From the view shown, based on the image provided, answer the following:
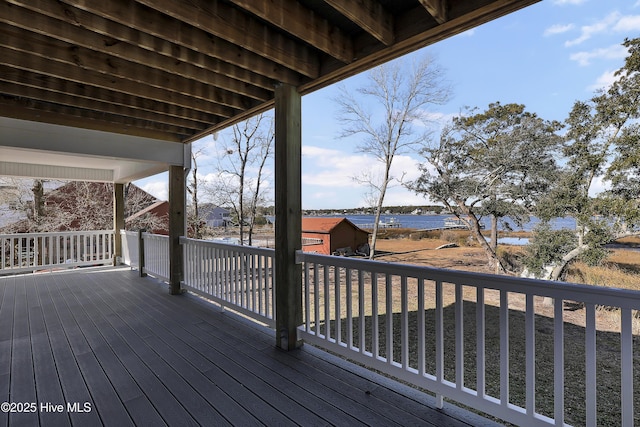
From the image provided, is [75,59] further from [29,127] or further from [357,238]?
[357,238]

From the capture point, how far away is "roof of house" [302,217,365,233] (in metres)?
14.1

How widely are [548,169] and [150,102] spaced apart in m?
11.0

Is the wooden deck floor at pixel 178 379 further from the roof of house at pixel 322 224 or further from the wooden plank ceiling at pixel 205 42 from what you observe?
the roof of house at pixel 322 224

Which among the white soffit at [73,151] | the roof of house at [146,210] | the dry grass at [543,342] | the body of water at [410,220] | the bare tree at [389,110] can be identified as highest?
the bare tree at [389,110]

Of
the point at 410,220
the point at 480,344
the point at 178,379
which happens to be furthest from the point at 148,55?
the point at 410,220

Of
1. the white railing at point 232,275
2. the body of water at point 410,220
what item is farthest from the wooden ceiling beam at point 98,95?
the body of water at point 410,220

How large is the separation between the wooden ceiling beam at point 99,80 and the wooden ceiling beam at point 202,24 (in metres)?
1.01

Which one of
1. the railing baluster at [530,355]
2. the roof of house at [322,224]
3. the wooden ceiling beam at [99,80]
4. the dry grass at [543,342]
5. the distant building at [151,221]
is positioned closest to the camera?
the railing baluster at [530,355]

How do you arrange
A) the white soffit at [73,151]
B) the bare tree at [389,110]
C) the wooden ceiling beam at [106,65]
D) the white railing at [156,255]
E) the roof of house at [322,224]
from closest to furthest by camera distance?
1. the wooden ceiling beam at [106,65]
2. the white soffit at [73,151]
3. the white railing at [156,255]
4. the bare tree at [389,110]
5. the roof of house at [322,224]

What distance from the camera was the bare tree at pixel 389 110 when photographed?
37.8ft

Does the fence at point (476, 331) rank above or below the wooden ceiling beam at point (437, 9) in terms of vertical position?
below

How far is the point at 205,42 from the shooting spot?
2199mm

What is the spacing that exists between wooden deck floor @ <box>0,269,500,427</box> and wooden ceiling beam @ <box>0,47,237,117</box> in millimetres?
2443

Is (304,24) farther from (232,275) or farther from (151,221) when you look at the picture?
(151,221)
